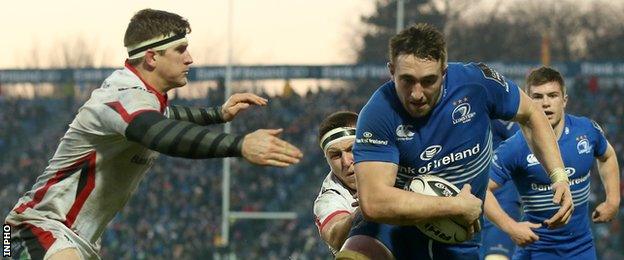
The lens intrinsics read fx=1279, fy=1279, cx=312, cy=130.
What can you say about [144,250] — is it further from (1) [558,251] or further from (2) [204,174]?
(1) [558,251]

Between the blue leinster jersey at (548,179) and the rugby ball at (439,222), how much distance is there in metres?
2.81

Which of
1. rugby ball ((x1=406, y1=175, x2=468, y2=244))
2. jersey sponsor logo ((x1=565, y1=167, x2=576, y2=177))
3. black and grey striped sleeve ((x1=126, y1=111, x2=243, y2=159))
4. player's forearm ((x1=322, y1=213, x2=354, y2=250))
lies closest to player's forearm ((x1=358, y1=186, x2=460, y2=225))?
rugby ball ((x1=406, y1=175, x2=468, y2=244))

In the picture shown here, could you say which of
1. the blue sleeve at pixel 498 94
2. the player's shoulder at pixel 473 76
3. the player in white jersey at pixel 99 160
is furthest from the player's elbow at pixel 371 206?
the player in white jersey at pixel 99 160

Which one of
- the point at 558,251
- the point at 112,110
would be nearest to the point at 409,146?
the point at 112,110

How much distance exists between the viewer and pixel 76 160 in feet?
22.1

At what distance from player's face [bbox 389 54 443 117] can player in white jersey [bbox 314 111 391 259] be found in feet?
3.54

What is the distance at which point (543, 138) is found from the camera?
7.13m

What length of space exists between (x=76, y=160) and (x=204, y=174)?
26940mm

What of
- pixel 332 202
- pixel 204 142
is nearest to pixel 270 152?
pixel 204 142

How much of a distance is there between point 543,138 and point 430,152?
0.81 meters

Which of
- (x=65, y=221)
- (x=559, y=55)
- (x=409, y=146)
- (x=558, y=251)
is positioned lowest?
(x=559, y=55)

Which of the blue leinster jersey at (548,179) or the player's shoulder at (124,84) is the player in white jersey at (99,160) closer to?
the player's shoulder at (124,84)

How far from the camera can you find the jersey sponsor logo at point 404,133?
6.61m

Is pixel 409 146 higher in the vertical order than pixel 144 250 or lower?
higher
